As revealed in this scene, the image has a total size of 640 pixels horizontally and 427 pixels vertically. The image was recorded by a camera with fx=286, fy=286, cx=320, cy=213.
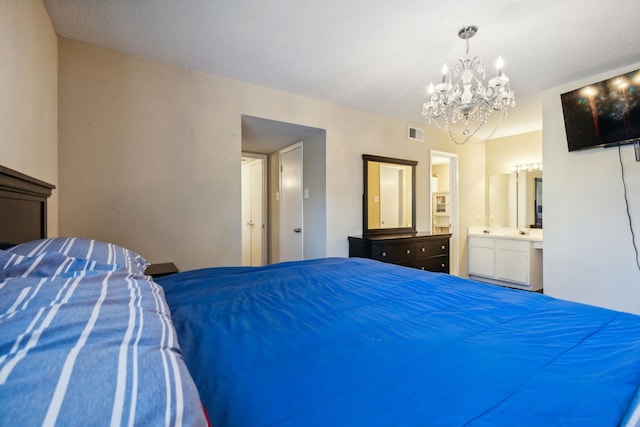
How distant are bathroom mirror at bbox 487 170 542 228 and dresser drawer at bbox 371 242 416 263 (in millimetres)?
2236

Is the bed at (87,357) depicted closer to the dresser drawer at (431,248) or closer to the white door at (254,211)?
the dresser drawer at (431,248)

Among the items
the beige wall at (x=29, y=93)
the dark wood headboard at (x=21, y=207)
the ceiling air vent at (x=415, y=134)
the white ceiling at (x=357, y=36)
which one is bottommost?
the dark wood headboard at (x=21, y=207)

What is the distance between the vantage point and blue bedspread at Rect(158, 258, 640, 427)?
0.59 meters

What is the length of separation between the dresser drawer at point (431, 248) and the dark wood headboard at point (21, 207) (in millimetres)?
3495

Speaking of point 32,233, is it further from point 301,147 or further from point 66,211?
point 301,147

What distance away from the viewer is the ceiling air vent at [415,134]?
4.06 m

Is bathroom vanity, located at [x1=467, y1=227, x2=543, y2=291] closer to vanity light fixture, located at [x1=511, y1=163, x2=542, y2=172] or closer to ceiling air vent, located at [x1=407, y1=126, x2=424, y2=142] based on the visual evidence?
vanity light fixture, located at [x1=511, y1=163, x2=542, y2=172]

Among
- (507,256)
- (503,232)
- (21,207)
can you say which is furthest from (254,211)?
(503,232)

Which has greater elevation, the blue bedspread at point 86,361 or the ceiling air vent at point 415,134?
the ceiling air vent at point 415,134

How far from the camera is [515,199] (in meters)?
4.65

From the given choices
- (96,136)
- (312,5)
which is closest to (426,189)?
(312,5)

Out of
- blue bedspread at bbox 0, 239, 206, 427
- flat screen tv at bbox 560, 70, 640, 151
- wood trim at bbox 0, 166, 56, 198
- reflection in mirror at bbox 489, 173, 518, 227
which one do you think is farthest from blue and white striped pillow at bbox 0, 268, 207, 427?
reflection in mirror at bbox 489, 173, 518, 227

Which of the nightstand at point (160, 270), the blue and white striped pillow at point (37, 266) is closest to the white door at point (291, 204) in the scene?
the nightstand at point (160, 270)

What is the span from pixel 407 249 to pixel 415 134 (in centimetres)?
171
